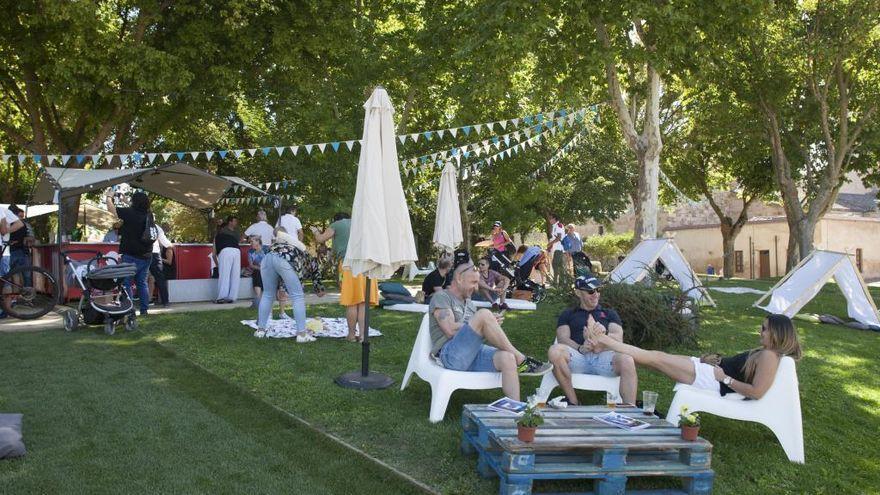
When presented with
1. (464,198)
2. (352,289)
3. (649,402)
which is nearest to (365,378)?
(352,289)

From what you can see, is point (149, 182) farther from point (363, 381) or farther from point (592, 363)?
point (592, 363)

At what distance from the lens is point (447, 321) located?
537 centimetres

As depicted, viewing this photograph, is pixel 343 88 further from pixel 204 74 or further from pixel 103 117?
pixel 103 117

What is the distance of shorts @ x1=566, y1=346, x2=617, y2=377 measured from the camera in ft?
17.3

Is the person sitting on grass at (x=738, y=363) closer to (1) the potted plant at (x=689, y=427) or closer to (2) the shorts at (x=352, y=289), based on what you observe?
(1) the potted plant at (x=689, y=427)

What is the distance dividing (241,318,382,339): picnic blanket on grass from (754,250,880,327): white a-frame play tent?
23.0 ft

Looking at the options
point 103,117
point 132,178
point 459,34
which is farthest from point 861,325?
point 103,117

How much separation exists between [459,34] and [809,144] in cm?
1342

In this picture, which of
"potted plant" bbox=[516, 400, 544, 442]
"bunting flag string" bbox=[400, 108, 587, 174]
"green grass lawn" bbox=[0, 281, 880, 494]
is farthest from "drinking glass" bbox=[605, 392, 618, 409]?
"bunting flag string" bbox=[400, 108, 587, 174]

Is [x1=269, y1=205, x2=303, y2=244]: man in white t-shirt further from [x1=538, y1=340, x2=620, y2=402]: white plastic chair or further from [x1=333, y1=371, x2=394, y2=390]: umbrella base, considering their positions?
[x1=538, y1=340, x2=620, y2=402]: white plastic chair

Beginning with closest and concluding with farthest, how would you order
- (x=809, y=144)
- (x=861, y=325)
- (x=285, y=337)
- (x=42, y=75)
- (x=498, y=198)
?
(x=285, y=337), (x=861, y=325), (x=42, y=75), (x=809, y=144), (x=498, y=198)

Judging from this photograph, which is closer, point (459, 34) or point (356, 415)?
point (356, 415)

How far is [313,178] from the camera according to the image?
19453 mm

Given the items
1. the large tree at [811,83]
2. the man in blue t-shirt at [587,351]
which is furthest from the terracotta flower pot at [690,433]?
the large tree at [811,83]
